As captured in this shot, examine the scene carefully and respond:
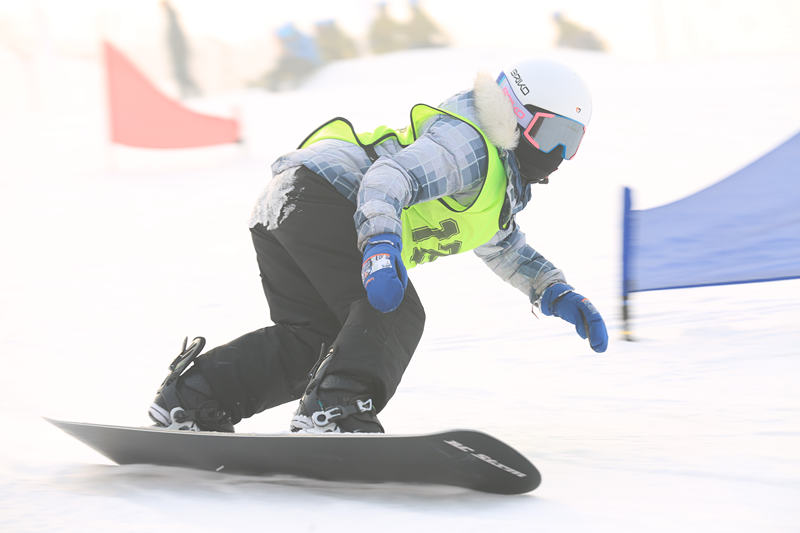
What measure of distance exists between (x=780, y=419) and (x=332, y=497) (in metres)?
1.59

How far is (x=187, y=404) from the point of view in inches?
110

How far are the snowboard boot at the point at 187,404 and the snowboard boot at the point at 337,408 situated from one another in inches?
18.2

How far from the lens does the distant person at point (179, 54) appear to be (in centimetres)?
1677

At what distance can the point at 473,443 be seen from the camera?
216cm

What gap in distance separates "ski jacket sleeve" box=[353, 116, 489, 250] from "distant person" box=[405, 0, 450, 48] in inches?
775

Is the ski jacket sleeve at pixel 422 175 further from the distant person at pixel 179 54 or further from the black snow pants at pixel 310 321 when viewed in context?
the distant person at pixel 179 54

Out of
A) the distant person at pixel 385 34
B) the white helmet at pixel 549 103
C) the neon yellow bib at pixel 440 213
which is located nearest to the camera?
the neon yellow bib at pixel 440 213

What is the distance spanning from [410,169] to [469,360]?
211 cm

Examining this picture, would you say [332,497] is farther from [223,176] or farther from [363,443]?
[223,176]

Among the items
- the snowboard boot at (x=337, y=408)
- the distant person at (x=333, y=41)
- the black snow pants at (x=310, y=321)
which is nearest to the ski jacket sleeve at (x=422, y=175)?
the black snow pants at (x=310, y=321)

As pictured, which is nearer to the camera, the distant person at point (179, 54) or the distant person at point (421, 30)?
the distant person at point (179, 54)

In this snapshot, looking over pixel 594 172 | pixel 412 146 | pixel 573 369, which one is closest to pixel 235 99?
pixel 594 172

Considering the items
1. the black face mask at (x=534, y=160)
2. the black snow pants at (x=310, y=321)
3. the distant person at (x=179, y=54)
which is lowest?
the black snow pants at (x=310, y=321)

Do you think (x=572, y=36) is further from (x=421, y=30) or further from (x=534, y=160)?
(x=534, y=160)
